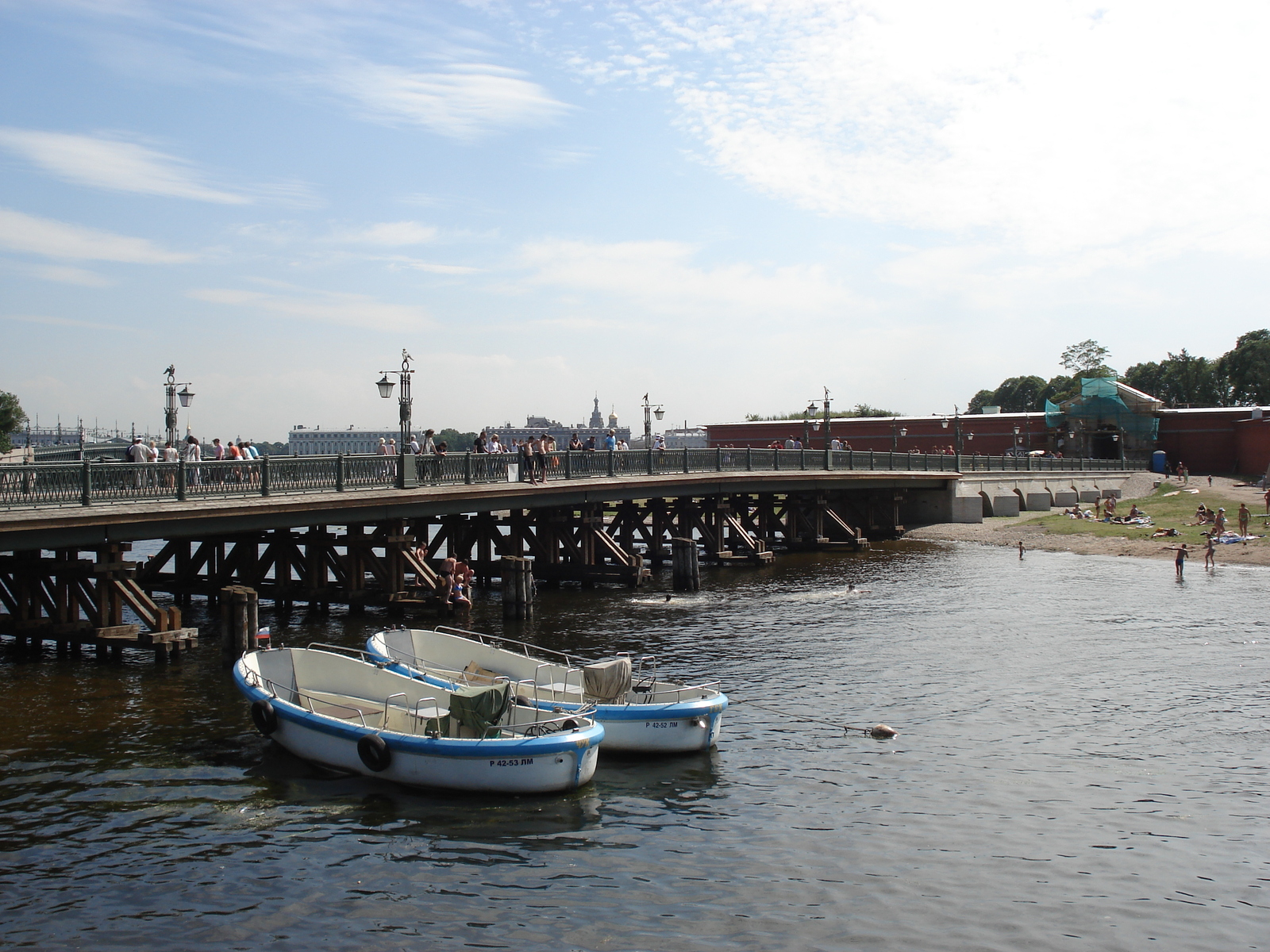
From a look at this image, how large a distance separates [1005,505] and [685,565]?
115 ft

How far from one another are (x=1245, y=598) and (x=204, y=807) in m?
32.5

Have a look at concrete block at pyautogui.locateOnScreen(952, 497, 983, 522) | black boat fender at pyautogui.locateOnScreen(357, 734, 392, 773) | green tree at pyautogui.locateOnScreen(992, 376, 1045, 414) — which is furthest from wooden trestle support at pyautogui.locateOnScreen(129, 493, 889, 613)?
green tree at pyautogui.locateOnScreen(992, 376, 1045, 414)

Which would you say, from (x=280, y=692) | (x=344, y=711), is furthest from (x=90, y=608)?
(x=344, y=711)

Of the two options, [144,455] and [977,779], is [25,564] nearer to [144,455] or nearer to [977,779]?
[144,455]

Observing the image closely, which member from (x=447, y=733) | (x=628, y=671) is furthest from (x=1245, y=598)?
(x=447, y=733)

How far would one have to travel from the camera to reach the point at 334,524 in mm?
27109

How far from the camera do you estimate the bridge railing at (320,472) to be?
2097cm

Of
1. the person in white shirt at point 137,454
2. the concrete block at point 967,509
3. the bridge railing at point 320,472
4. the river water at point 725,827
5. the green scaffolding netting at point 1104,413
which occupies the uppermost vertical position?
the green scaffolding netting at point 1104,413

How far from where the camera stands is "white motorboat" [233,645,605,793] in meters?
14.9

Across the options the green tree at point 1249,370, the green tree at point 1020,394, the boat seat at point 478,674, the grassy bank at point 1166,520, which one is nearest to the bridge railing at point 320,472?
the boat seat at point 478,674

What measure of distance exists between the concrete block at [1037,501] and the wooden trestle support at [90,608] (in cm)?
5683

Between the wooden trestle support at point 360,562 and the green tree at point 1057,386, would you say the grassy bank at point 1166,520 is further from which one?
the green tree at point 1057,386

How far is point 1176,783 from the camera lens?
1566cm

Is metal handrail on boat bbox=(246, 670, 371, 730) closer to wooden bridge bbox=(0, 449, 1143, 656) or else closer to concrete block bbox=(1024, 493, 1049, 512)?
wooden bridge bbox=(0, 449, 1143, 656)
